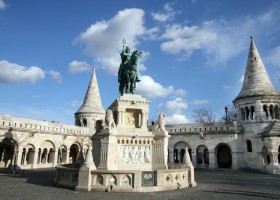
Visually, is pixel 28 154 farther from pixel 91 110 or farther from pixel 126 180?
pixel 126 180

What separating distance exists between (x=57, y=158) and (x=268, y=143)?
22.7 m

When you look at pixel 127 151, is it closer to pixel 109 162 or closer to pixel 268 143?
pixel 109 162

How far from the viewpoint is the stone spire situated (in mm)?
34469

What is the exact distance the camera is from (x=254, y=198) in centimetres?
777

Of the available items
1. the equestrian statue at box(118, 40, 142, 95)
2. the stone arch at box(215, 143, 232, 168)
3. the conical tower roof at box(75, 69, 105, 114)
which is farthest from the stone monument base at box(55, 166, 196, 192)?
the conical tower roof at box(75, 69, 105, 114)

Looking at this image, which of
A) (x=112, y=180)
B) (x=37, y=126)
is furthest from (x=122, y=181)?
(x=37, y=126)

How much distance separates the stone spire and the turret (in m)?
19.5

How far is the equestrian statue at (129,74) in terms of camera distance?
11.9 m

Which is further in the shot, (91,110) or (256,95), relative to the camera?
(91,110)

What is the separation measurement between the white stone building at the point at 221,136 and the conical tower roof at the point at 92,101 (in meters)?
5.49

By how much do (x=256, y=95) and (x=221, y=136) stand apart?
5.89 metres

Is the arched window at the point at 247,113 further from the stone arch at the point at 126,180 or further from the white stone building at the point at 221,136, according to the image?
the stone arch at the point at 126,180

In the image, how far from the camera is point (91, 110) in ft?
114

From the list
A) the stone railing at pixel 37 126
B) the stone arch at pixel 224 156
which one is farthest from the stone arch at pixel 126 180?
the stone arch at pixel 224 156
